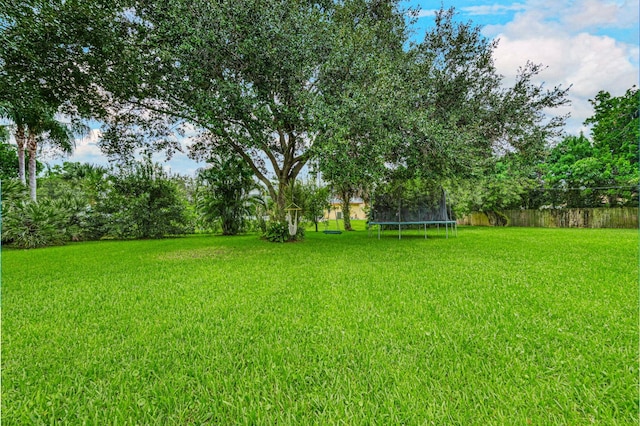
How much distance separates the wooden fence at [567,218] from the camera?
15180 millimetres

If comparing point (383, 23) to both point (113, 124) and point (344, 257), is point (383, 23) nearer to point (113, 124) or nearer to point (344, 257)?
point (344, 257)

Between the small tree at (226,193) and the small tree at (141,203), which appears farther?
the small tree at (226,193)

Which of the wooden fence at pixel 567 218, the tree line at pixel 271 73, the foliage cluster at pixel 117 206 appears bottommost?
the wooden fence at pixel 567 218

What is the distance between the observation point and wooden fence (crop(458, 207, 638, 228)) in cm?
1518

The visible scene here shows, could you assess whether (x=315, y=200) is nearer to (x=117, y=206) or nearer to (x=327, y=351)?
(x=117, y=206)

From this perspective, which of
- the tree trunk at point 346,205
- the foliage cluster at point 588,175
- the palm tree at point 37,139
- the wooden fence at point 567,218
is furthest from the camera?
the foliage cluster at point 588,175

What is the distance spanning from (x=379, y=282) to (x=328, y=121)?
3097 mm

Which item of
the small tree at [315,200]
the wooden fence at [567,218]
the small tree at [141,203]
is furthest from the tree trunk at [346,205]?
the wooden fence at [567,218]

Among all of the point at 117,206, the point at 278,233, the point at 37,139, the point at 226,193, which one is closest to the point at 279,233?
the point at 278,233

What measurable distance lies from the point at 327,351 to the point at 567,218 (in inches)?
811

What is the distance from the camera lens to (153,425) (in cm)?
126

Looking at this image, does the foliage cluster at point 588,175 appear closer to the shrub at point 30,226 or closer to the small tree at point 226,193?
the small tree at point 226,193

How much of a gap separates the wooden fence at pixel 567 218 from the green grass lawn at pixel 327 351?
640 inches

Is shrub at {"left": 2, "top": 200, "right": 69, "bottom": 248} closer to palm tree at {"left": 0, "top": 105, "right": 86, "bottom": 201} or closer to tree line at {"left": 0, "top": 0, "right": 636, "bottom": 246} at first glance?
palm tree at {"left": 0, "top": 105, "right": 86, "bottom": 201}
